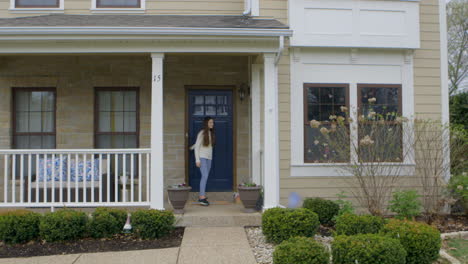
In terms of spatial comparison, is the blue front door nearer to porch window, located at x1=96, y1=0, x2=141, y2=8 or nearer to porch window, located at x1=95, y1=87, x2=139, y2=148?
porch window, located at x1=95, y1=87, x2=139, y2=148

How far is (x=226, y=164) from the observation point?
7.82 meters

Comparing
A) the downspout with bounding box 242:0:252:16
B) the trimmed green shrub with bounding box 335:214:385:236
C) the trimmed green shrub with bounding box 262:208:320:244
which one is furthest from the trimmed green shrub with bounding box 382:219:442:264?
the downspout with bounding box 242:0:252:16

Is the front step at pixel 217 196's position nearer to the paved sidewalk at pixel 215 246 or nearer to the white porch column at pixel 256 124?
the white porch column at pixel 256 124

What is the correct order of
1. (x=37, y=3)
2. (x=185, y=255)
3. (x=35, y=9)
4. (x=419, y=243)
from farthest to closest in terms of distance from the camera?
(x=37, y=3), (x=35, y=9), (x=185, y=255), (x=419, y=243)

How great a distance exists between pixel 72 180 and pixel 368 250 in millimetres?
5174

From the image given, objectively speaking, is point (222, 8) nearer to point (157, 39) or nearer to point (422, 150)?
point (157, 39)

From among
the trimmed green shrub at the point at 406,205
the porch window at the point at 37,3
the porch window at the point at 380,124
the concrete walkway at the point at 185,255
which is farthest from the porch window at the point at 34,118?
the trimmed green shrub at the point at 406,205

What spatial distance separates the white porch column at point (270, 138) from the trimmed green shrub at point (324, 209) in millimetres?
585

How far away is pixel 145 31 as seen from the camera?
5.72 metres

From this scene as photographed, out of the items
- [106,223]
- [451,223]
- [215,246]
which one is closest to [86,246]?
[106,223]

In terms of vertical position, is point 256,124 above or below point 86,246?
above

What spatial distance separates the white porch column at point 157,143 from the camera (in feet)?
19.5

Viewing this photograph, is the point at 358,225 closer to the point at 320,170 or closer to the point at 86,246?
the point at 320,170

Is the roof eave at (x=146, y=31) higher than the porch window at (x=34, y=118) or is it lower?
higher
